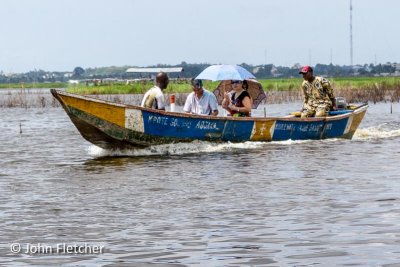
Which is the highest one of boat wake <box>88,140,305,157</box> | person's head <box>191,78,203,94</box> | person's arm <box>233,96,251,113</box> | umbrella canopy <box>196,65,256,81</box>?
umbrella canopy <box>196,65,256,81</box>

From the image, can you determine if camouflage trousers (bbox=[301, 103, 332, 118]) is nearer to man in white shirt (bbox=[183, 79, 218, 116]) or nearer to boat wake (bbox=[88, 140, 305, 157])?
boat wake (bbox=[88, 140, 305, 157])

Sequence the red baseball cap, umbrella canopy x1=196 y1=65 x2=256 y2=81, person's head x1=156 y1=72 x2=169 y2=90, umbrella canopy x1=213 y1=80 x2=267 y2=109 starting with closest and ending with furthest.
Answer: person's head x1=156 y1=72 x2=169 y2=90 → umbrella canopy x1=196 y1=65 x2=256 y2=81 → the red baseball cap → umbrella canopy x1=213 y1=80 x2=267 y2=109

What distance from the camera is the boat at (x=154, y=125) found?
16.5 m

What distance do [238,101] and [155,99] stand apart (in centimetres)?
206

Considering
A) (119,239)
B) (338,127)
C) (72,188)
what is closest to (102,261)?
(119,239)

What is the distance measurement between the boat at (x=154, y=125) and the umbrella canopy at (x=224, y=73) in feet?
3.38

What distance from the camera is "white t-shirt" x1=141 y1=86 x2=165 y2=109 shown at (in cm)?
1691

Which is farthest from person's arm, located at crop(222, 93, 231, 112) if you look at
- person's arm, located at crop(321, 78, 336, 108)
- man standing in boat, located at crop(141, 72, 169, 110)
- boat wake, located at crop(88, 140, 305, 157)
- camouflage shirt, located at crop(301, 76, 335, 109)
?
person's arm, located at crop(321, 78, 336, 108)

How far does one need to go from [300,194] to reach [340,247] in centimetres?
338

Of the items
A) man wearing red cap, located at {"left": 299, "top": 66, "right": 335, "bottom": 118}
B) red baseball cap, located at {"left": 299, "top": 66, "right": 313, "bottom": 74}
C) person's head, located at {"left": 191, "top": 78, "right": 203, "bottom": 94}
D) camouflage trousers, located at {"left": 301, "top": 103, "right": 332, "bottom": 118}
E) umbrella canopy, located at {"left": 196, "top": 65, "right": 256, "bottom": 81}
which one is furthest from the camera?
camouflage trousers, located at {"left": 301, "top": 103, "right": 332, "bottom": 118}

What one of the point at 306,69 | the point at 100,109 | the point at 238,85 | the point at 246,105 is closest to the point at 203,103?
the point at 238,85

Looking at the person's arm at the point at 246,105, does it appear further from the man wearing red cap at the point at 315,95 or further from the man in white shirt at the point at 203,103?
the man wearing red cap at the point at 315,95

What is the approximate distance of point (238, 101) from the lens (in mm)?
18344

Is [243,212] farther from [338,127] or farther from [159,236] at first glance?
[338,127]
